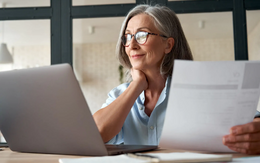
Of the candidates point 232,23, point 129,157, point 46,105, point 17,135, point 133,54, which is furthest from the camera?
point 232,23

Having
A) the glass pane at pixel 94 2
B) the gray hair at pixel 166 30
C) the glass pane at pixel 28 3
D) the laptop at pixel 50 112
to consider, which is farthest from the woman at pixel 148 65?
the glass pane at pixel 28 3

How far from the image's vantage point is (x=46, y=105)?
0.78 meters

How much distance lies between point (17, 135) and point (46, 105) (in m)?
0.23

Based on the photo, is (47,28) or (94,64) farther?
(94,64)

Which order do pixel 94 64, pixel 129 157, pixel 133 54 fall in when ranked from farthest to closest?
pixel 94 64 → pixel 133 54 → pixel 129 157

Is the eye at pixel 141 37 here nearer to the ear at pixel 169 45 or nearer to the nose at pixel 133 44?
the nose at pixel 133 44

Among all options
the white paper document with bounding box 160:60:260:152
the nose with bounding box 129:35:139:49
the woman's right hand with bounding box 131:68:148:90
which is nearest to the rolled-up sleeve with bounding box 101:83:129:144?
the woman's right hand with bounding box 131:68:148:90

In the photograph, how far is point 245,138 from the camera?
0.80 meters

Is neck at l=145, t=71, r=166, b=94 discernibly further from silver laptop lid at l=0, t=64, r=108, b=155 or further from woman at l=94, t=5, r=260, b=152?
silver laptop lid at l=0, t=64, r=108, b=155

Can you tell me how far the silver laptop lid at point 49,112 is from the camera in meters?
0.73

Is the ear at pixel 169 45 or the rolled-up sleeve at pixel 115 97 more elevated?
the ear at pixel 169 45

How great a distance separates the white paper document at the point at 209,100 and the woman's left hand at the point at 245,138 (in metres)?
0.01

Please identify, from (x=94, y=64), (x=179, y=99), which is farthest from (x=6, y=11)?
(x=94, y=64)

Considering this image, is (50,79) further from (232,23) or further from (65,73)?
(232,23)
